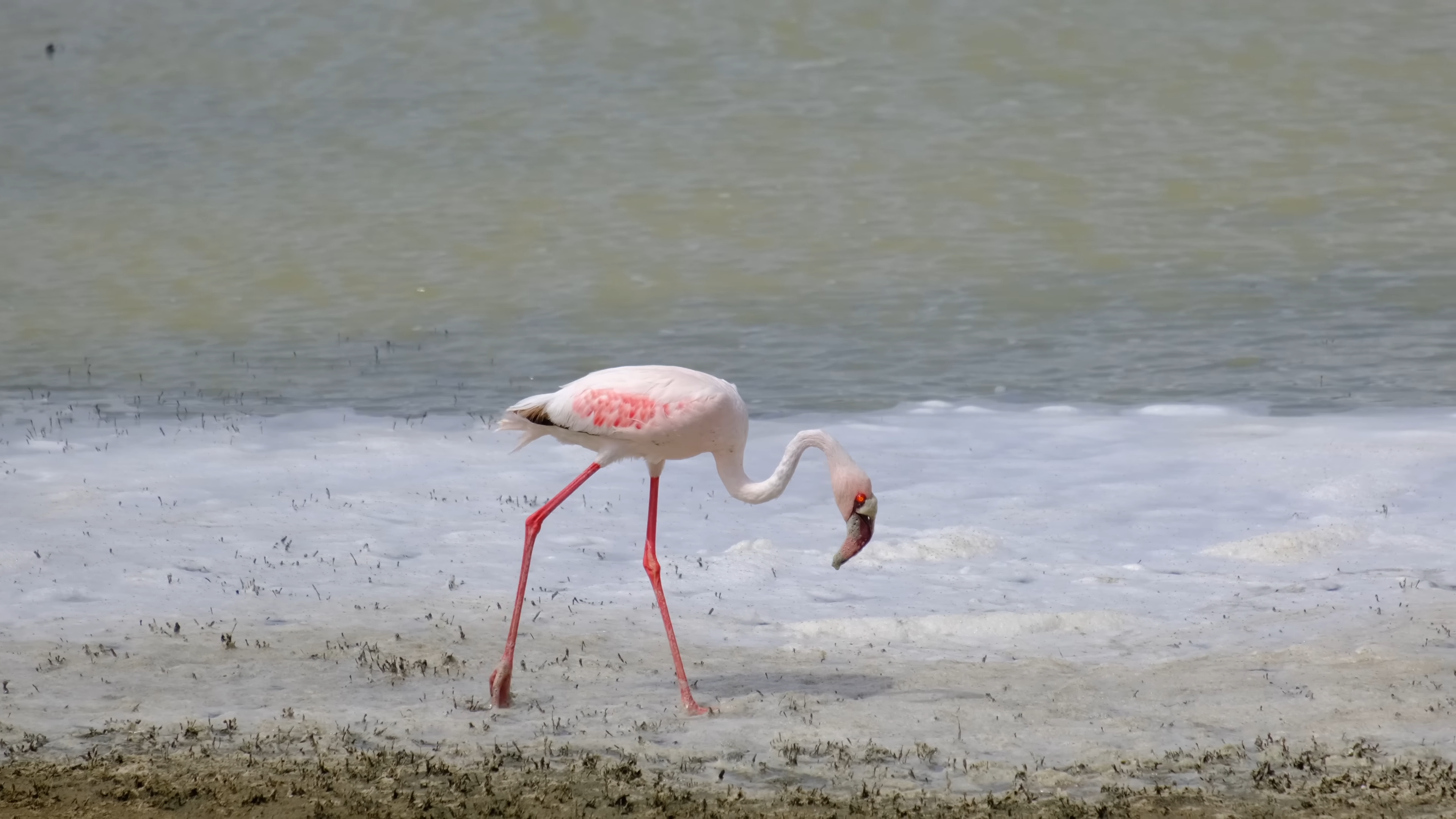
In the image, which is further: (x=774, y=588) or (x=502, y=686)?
(x=774, y=588)

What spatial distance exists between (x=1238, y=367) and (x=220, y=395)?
29.6 feet

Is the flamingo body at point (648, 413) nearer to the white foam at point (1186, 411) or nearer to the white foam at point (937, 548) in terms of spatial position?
the white foam at point (937, 548)

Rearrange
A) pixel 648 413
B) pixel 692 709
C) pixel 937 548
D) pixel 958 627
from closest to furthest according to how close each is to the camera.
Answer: pixel 692 709 < pixel 648 413 < pixel 958 627 < pixel 937 548

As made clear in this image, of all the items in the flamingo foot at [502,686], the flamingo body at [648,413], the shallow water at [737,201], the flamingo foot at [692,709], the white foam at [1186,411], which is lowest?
the shallow water at [737,201]

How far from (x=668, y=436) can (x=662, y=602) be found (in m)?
0.74

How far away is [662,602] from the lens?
7809mm

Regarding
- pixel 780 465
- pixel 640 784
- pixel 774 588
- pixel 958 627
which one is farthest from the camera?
pixel 774 588

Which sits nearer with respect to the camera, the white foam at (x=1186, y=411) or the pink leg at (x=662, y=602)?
the pink leg at (x=662, y=602)

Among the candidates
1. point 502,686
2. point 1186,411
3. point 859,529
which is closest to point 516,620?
point 502,686

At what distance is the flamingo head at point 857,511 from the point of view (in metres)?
7.38

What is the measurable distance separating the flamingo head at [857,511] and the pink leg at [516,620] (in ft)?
3.65

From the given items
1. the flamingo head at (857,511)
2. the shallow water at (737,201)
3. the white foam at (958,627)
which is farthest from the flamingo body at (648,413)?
the shallow water at (737,201)

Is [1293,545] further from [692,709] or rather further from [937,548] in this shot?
[692,709]

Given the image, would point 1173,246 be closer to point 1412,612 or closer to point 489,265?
point 489,265
